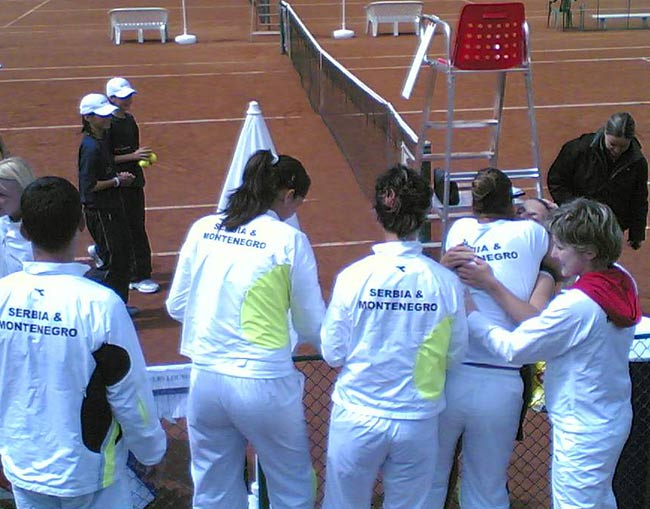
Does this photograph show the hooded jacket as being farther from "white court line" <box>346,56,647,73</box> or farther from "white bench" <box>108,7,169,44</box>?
"white bench" <box>108,7,169,44</box>

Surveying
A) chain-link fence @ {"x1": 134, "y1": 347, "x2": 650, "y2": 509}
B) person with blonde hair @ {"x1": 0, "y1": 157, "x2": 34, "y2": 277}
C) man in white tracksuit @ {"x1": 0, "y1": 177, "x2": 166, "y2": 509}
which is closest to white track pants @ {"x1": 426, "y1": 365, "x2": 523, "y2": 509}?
chain-link fence @ {"x1": 134, "y1": 347, "x2": 650, "y2": 509}

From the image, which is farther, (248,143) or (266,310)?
(248,143)

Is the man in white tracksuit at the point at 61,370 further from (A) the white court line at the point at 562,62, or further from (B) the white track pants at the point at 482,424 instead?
(A) the white court line at the point at 562,62

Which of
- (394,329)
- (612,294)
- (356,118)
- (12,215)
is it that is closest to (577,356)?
(612,294)

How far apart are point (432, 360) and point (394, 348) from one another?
0.17 meters

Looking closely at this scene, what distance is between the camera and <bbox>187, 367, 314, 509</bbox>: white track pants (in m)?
3.70

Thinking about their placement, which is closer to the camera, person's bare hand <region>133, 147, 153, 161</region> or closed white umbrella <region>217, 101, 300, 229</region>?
closed white umbrella <region>217, 101, 300, 229</region>

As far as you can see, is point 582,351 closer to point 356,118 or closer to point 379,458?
point 379,458

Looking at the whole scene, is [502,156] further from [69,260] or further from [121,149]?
[69,260]

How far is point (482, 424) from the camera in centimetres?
384

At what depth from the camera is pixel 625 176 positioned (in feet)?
21.0

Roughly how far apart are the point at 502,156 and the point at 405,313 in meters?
9.58

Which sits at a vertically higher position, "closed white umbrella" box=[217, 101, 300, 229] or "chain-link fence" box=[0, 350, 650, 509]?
"closed white umbrella" box=[217, 101, 300, 229]

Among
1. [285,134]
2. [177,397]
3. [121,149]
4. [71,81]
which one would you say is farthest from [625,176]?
[71,81]
